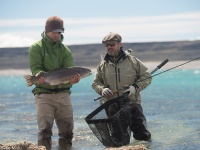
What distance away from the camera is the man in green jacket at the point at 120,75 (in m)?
A: 8.26

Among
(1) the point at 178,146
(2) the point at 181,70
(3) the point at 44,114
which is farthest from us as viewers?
(2) the point at 181,70

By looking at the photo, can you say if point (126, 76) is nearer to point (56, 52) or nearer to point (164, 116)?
point (56, 52)

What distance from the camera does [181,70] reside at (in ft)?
340

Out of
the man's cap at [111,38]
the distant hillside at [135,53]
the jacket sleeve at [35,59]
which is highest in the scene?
the man's cap at [111,38]

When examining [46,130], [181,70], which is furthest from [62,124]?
[181,70]

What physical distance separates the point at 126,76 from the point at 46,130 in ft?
4.79

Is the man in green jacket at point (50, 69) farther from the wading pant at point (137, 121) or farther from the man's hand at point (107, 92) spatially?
the wading pant at point (137, 121)

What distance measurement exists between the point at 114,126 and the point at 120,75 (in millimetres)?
851

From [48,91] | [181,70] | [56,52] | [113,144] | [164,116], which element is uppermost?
[56,52]

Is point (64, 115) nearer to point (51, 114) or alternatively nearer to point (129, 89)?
point (51, 114)

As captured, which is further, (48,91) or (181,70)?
(181,70)

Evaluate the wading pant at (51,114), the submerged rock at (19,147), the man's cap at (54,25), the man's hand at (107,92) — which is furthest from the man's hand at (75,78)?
the submerged rock at (19,147)

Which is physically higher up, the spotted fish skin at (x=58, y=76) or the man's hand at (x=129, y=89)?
the spotted fish skin at (x=58, y=76)

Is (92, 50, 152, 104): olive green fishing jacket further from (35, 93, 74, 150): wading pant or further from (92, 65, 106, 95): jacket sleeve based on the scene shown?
(35, 93, 74, 150): wading pant
